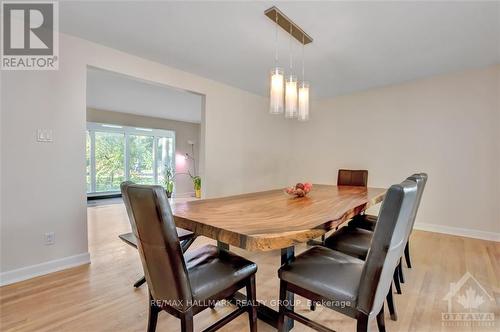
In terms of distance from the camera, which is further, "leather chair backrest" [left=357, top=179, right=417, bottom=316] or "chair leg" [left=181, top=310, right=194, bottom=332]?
"chair leg" [left=181, top=310, right=194, bottom=332]

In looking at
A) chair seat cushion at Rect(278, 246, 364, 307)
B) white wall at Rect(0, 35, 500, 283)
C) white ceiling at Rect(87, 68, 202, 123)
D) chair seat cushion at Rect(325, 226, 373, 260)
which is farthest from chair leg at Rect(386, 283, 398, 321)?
white ceiling at Rect(87, 68, 202, 123)

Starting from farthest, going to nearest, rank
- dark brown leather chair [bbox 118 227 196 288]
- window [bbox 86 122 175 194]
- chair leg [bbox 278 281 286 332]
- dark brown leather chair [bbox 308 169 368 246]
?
window [bbox 86 122 175 194] < dark brown leather chair [bbox 308 169 368 246] < dark brown leather chair [bbox 118 227 196 288] < chair leg [bbox 278 281 286 332]

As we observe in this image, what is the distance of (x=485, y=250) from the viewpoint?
296cm

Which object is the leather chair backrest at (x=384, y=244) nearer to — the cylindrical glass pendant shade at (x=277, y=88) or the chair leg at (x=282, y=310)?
the chair leg at (x=282, y=310)

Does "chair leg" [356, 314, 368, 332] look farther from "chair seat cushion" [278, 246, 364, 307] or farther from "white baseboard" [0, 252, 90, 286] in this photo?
"white baseboard" [0, 252, 90, 286]

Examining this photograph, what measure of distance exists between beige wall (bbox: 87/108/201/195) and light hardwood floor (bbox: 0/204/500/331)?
4.84m

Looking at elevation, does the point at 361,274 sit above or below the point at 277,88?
below

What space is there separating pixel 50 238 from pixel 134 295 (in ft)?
3.50

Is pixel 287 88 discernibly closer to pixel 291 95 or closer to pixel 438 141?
pixel 291 95

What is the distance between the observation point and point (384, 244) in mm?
1062

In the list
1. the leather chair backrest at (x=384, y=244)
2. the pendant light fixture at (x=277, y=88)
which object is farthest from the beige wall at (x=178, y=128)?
the leather chair backrest at (x=384, y=244)

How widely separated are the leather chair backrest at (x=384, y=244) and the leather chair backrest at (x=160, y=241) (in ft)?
2.62

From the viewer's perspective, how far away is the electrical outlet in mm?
2279

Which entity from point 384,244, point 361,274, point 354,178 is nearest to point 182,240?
point 361,274
